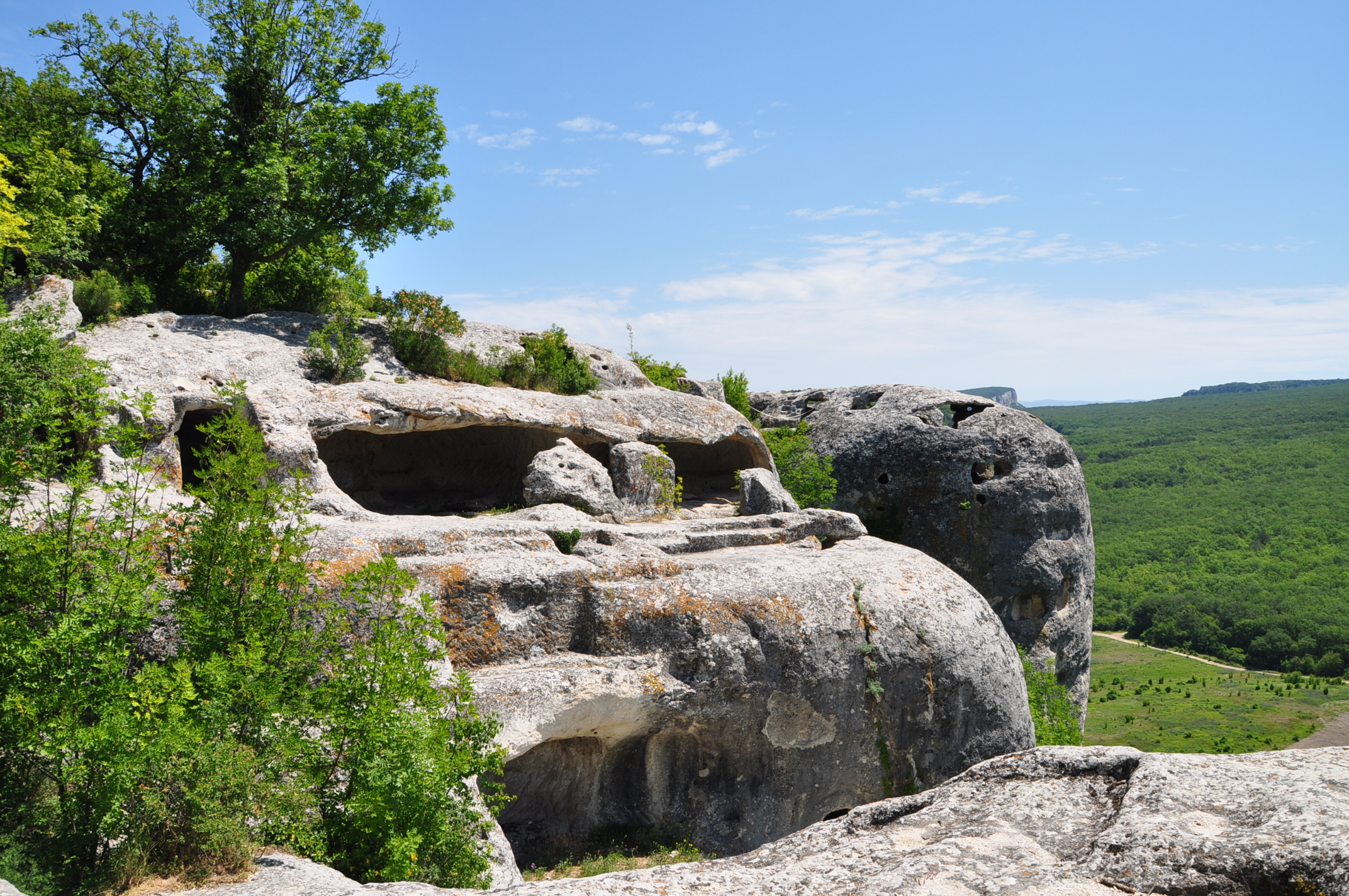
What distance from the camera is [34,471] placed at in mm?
7191

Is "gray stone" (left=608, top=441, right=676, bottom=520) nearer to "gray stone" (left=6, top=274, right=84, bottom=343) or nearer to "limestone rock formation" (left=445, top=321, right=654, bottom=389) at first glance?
"limestone rock formation" (left=445, top=321, right=654, bottom=389)

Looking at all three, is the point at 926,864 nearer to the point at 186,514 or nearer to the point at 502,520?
the point at 186,514

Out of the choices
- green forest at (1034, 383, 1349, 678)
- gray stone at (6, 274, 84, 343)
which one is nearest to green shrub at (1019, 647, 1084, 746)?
gray stone at (6, 274, 84, 343)

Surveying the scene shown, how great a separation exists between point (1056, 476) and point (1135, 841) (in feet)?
69.6

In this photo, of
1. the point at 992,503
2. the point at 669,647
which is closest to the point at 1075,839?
the point at 669,647

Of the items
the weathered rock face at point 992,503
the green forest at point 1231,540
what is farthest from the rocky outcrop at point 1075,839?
the green forest at point 1231,540

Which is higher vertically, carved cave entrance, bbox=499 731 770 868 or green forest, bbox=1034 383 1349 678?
carved cave entrance, bbox=499 731 770 868

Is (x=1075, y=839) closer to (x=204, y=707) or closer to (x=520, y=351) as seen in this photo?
(x=204, y=707)

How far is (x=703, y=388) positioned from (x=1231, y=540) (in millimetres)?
70229

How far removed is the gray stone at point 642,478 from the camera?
1697 centimetres

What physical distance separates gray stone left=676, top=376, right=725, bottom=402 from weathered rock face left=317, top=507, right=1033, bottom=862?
37.4ft

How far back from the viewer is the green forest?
207 ft

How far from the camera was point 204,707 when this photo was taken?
648 cm

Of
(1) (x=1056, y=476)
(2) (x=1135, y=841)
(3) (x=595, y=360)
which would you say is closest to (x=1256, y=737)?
(1) (x=1056, y=476)
